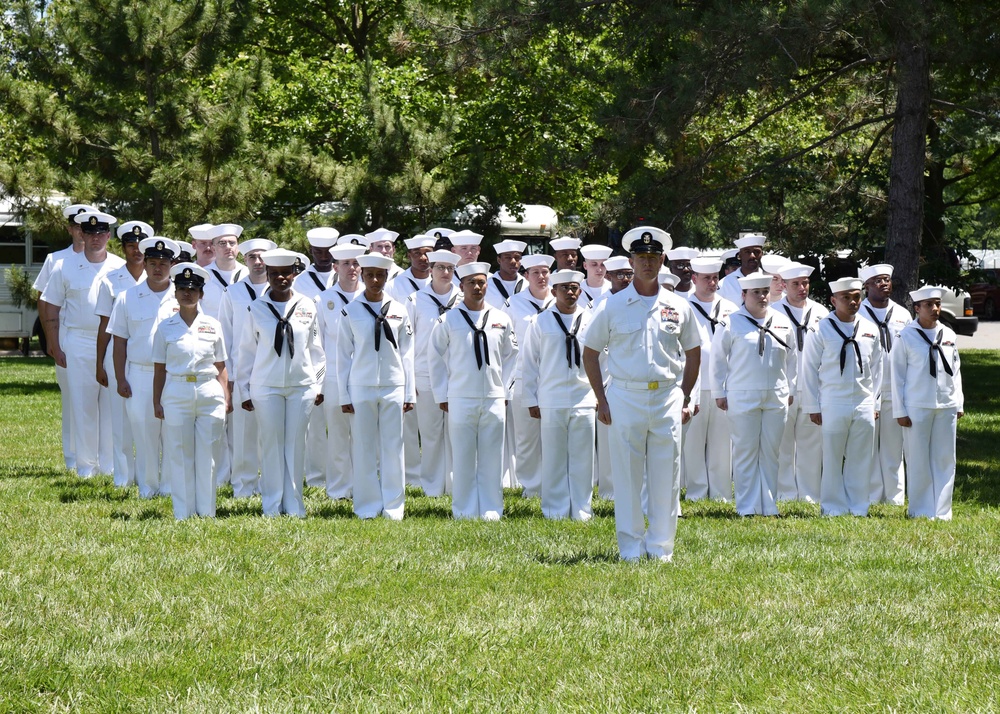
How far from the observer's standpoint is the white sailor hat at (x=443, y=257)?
1118 centimetres

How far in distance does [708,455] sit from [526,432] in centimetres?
174

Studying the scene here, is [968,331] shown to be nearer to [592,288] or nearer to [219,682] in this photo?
[592,288]

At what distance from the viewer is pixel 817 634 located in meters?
6.70

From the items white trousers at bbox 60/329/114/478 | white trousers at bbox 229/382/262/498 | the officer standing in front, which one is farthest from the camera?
white trousers at bbox 60/329/114/478

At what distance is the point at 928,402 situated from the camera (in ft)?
35.8

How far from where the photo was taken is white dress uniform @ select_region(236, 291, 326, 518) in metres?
10.2

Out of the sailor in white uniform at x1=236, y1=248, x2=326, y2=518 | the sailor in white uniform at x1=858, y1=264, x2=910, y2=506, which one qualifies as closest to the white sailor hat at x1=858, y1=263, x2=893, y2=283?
the sailor in white uniform at x1=858, y1=264, x2=910, y2=506

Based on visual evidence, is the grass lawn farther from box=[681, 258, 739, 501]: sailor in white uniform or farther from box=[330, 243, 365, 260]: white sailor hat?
box=[330, 243, 365, 260]: white sailor hat

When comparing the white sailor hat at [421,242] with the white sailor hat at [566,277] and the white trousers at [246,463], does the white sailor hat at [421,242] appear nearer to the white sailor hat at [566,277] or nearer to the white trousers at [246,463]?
the white sailor hat at [566,277]

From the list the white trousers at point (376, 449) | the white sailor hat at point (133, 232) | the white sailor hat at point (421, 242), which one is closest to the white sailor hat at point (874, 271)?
the white sailor hat at point (421, 242)

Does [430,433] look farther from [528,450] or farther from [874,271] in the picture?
[874,271]

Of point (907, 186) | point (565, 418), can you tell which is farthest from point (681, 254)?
point (907, 186)

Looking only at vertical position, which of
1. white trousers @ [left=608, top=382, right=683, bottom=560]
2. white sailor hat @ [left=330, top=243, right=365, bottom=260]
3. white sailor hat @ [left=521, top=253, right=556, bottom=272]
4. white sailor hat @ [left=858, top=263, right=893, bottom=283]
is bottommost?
white trousers @ [left=608, top=382, right=683, bottom=560]

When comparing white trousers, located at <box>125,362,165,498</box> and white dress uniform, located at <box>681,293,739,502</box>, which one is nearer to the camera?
white trousers, located at <box>125,362,165,498</box>
